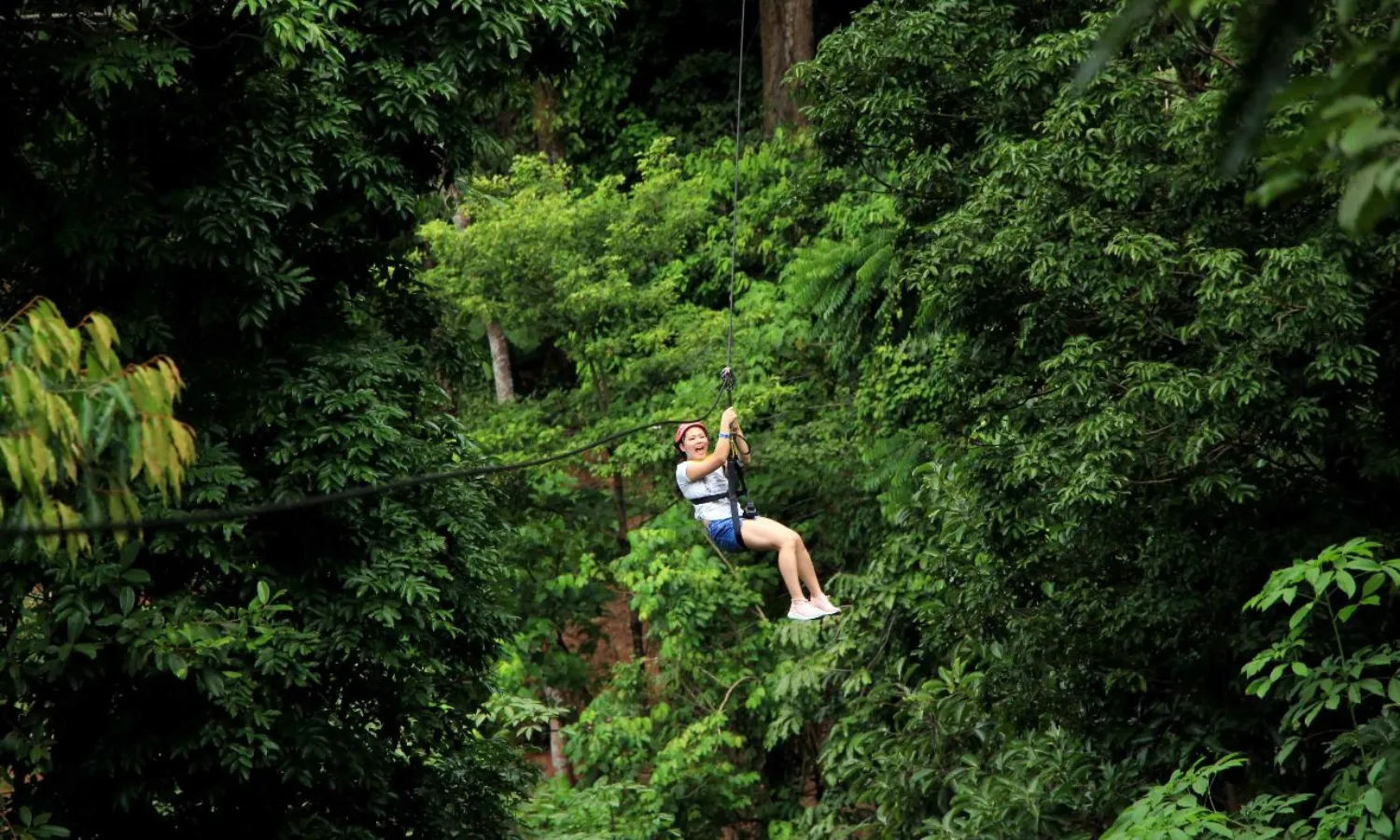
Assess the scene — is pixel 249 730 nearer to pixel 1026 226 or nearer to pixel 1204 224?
pixel 1026 226

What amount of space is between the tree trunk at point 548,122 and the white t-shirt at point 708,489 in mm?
11419

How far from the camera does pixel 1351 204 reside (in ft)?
6.44

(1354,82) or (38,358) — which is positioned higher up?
(1354,82)

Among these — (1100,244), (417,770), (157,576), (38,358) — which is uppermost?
(38,358)

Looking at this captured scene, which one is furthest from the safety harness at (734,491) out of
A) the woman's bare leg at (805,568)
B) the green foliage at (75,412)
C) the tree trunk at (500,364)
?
the tree trunk at (500,364)

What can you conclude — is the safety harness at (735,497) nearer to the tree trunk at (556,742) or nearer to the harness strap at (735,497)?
the harness strap at (735,497)

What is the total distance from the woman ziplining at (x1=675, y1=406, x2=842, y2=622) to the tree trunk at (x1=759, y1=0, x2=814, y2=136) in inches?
365

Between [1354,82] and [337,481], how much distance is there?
6.87 metres

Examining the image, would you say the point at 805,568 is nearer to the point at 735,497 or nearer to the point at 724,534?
the point at 724,534

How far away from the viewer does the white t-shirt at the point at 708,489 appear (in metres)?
8.30

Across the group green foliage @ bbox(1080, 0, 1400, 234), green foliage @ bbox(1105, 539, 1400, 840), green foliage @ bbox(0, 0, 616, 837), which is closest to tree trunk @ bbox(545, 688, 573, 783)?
green foliage @ bbox(0, 0, 616, 837)

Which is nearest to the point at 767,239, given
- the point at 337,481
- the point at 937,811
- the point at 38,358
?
the point at 937,811

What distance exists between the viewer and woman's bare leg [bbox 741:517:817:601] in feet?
27.9

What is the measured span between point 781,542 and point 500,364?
9486mm
